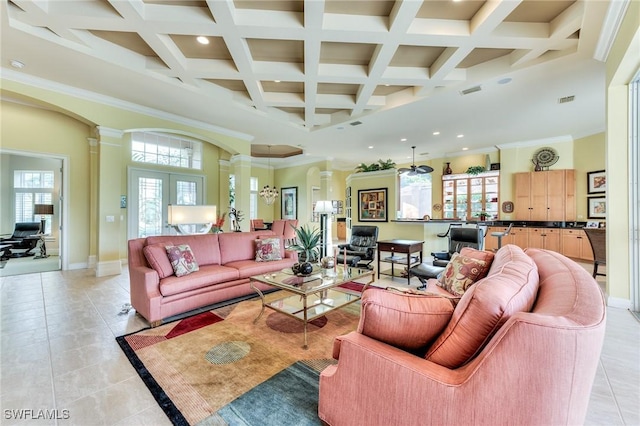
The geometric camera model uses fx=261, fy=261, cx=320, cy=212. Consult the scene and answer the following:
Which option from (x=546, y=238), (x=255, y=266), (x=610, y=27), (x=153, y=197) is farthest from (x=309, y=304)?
(x=546, y=238)

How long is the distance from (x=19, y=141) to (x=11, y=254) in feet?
10.9

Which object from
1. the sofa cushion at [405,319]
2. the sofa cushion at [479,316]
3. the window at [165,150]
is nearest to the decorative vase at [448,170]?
the window at [165,150]

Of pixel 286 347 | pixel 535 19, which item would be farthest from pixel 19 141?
pixel 535 19

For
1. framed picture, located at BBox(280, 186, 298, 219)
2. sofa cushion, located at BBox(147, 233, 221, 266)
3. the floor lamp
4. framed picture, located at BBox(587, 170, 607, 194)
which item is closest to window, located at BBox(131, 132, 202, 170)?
framed picture, located at BBox(280, 186, 298, 219)

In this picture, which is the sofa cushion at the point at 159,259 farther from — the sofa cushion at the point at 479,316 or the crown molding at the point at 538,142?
the crown molding at the point at 538,142

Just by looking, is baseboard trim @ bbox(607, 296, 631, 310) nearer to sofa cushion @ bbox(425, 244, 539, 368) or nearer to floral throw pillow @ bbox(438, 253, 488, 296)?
floral throw pillow @ bbox(438, 253, 488, 296)

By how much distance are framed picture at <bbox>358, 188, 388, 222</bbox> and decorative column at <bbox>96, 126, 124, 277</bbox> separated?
6.19 meters

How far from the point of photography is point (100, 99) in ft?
14.8

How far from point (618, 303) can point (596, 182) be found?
15.1ft

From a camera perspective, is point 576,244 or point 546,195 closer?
point 576,244

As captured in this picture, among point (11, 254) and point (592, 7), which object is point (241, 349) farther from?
point (11, 254)

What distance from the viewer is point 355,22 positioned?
2.88 meters

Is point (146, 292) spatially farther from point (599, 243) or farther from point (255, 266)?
point (599, 243)

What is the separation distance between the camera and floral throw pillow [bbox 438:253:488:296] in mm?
2338
